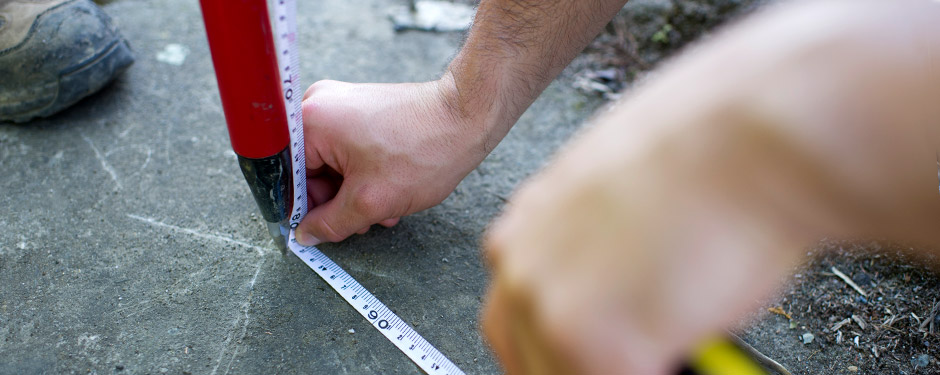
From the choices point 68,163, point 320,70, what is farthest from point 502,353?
point 320,70

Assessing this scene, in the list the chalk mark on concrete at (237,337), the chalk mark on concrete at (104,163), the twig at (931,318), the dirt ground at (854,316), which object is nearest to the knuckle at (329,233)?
the chalk mark on concrete at (237,337)

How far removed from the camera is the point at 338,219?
1.45m

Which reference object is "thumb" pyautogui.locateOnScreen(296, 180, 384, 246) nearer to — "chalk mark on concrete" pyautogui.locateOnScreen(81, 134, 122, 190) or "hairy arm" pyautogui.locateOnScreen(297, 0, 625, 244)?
"hairy arm" pyautogui.locateOnScreen(297, 0, 625, 244)

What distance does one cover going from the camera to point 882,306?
146 centimetres

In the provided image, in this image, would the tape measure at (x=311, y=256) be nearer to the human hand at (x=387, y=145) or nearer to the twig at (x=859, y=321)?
the human hand at (x=387, y=145)

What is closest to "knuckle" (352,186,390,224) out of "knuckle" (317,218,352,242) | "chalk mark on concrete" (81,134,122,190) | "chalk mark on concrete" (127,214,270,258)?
"knuckle" (317,218,352,242)

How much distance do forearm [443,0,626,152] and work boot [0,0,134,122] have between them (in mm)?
1247

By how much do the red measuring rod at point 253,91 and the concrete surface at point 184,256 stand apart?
11.2 inches

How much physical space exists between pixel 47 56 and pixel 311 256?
1.09 meters

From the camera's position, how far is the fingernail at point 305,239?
60.7 inches

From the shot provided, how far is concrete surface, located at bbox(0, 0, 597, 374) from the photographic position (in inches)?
52.3

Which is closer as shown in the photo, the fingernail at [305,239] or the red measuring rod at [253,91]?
the red measuring rod at [253,91]

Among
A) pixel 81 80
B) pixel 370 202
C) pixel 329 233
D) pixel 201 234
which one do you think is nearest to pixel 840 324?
pixel 370 202

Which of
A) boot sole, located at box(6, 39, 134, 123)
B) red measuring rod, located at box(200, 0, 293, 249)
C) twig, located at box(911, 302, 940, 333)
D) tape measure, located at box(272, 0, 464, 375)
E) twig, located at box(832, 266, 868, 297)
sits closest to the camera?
red measuring rod, located at box(200, 0, 293, 249)
